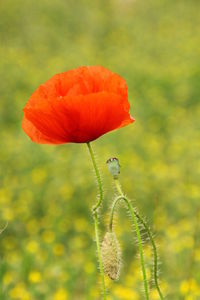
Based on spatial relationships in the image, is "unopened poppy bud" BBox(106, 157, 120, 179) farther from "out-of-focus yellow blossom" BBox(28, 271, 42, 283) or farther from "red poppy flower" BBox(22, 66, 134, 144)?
"out-of-focus yellow blossom" BBox(28, 271, 42, 283)

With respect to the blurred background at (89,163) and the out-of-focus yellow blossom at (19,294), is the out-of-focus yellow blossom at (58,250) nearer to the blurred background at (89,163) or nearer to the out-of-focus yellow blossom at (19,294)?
the blurred background at (89,163)

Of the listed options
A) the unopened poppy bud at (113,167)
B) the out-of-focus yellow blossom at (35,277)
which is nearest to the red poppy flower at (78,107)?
the unopened poppy bud at (113,167)

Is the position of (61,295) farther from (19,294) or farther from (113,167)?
(113,167)

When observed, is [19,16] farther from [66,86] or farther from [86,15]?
[66,86]

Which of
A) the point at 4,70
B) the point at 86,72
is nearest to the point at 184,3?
the point at 4,70

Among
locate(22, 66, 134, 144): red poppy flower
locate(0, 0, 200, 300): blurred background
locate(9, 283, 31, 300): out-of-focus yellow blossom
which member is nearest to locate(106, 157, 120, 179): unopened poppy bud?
locate(22, 66, 134, 144): red poppy flower

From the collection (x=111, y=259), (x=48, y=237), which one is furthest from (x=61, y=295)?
(x=111, y=259)
